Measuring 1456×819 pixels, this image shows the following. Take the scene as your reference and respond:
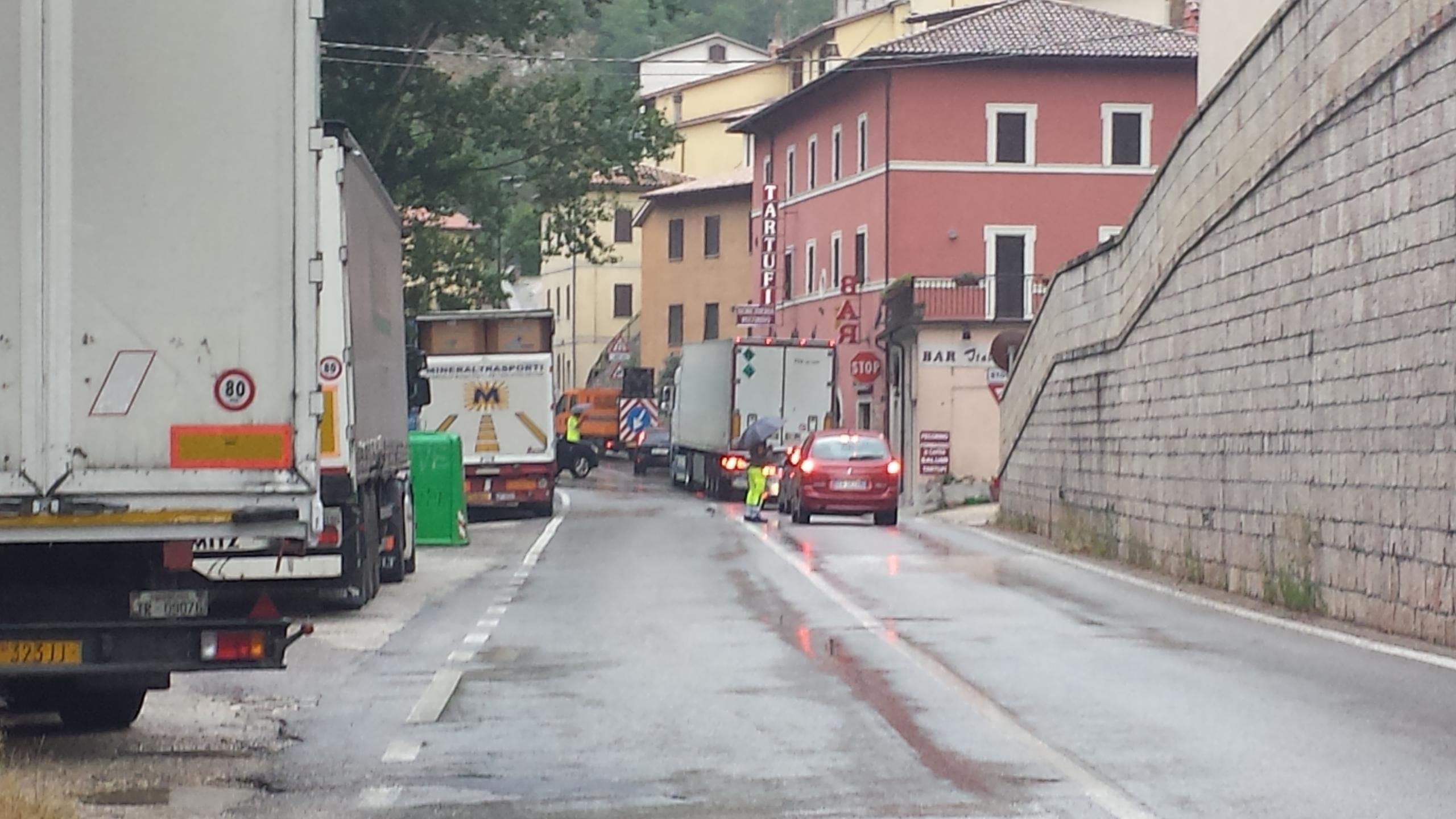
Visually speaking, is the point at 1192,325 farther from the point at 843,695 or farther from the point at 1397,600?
the point at 843,695

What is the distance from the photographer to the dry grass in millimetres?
7797

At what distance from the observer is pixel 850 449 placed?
1361 inches

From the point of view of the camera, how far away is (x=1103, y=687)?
1227 centimetres

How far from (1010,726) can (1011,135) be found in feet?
155

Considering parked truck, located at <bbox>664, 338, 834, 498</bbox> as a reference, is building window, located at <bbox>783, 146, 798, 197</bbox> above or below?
above

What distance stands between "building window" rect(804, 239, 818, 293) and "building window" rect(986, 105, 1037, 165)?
8.08 m

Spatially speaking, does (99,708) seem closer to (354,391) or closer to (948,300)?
(354,391)

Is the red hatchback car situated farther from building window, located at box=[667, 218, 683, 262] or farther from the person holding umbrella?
building window, located at box=[667, 218, 683, 262]

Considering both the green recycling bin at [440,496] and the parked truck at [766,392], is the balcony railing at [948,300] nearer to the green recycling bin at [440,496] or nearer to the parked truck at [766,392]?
the parked truck at [766,392]

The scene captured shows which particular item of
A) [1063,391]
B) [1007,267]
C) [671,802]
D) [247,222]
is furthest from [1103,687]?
[1007,267]

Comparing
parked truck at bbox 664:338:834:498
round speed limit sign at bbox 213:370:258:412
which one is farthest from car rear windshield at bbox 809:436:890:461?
round speed limit sign at bbox 213:370:258:412

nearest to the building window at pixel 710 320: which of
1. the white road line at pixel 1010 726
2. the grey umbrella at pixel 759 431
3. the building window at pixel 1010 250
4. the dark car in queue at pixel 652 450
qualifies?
the dark car in queue at pixel 652 450

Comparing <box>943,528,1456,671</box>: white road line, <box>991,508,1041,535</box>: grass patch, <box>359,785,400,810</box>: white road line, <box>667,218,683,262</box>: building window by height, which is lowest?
<box>991,508,1041,535</box>: grass patch

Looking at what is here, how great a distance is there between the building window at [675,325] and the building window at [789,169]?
1870cm
